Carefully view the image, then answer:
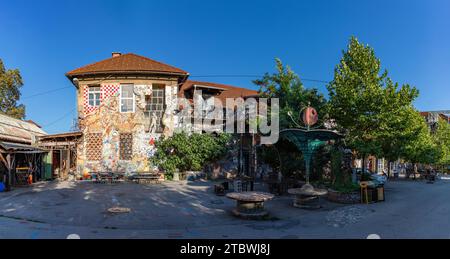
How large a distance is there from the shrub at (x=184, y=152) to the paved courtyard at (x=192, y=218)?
23.2ft

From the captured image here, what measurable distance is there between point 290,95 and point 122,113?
1319 centimetres

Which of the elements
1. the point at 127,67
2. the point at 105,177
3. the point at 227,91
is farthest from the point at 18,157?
the point at 227,91

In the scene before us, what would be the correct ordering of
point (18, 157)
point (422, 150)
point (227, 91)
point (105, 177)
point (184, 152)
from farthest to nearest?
1. point (227, 91)
2. point (422, 150)
3. point (184, 152)
4. point (18, 157)
5. point (105, 177)

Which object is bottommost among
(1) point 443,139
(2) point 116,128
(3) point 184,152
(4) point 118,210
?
(4) point 118,210

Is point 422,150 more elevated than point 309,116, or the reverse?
point 309,116

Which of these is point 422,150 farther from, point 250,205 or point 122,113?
point 122,113

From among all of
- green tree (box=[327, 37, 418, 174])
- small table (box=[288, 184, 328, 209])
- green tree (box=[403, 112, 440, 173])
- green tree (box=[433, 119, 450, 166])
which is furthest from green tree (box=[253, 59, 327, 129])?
green tree (box=[433, 119, 450, 166])

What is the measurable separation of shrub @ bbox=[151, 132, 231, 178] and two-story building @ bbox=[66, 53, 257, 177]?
88cm

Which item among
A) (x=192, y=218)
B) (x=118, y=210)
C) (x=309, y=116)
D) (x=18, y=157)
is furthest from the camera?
(x=18, y=157)

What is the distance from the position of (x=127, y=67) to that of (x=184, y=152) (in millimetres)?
Result: 8311

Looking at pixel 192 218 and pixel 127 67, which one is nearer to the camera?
pixel 192 218

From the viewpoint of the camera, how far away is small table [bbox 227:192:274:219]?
1005 centimetres

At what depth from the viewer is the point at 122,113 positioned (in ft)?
72.7
